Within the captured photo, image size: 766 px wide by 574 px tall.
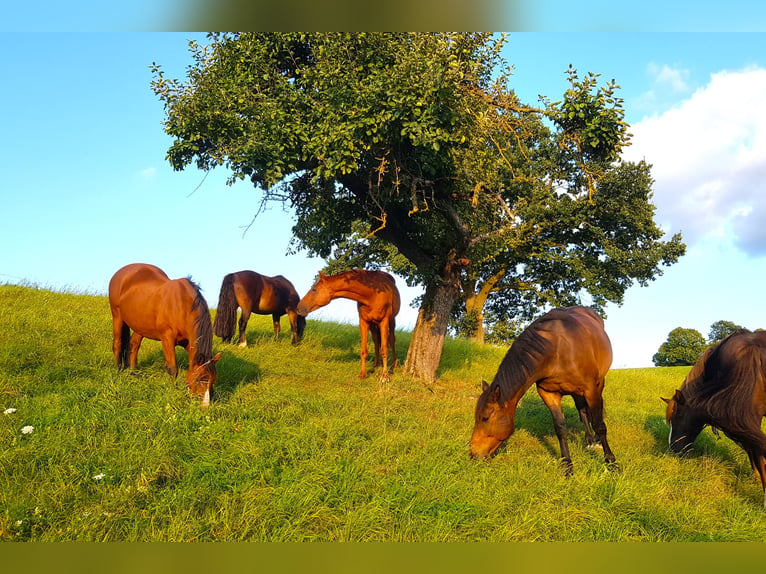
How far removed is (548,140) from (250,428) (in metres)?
20.6

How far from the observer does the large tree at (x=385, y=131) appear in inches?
414

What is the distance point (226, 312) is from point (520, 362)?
9.60 m

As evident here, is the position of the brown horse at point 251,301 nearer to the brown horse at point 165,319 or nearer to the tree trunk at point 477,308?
the brown horse at point 165,319

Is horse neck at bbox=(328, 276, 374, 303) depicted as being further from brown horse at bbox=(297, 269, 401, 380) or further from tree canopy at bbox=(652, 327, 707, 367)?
tree canopy at bbox=(652, 327, 707, 367)

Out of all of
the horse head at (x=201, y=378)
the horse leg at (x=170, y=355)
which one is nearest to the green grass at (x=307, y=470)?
the horse head at (x=201, y=378)

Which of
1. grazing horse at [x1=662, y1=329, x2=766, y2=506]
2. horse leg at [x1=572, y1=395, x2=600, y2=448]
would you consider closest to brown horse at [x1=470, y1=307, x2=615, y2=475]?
horse leg at [x1=572, y1=395, x2=600, y2=448]

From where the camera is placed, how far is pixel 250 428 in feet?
26.3

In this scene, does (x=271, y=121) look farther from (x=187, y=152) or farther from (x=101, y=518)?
(x=101, y=518)

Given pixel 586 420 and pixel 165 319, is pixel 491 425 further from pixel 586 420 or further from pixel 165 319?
pixel 165 319

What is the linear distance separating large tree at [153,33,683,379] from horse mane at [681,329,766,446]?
3.79 m

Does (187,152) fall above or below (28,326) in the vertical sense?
above

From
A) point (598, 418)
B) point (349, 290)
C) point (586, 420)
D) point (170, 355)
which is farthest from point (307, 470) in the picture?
Result: point (349, 290)

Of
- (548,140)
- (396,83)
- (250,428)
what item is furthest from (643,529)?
(548,140)

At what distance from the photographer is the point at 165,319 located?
985 cm
